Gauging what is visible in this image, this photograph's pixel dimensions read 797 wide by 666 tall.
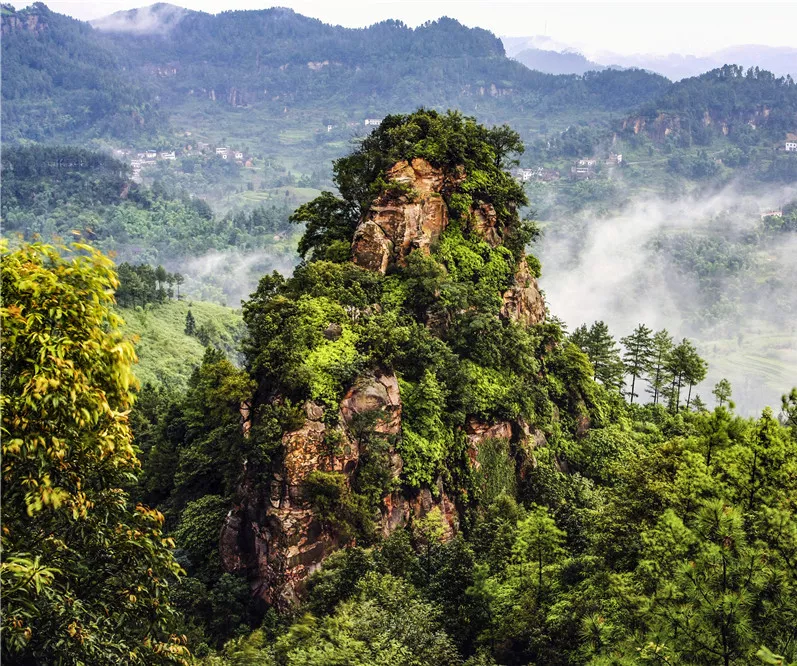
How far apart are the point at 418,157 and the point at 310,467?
13751 millimetres

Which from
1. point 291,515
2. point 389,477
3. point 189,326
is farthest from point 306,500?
point 189,326

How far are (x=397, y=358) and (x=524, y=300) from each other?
8.59 metres

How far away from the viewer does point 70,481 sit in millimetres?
6859

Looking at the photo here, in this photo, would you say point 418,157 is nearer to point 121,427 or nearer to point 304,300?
point 304,300

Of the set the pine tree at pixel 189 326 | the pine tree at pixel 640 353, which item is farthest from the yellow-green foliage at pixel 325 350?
the pine tree at pixel 189 326

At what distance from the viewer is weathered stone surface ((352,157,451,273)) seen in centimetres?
2591

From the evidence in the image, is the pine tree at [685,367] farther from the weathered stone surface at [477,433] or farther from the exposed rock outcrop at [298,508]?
the exposed rock outcrop at [298,508]

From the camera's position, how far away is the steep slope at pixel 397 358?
63.0ft

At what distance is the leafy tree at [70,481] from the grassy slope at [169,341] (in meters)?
42.0

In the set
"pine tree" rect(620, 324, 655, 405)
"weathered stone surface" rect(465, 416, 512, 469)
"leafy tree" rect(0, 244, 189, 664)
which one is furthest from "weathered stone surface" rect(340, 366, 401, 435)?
"pine tree" rect(620, 324, 655, 405)

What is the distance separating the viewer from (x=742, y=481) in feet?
45.9

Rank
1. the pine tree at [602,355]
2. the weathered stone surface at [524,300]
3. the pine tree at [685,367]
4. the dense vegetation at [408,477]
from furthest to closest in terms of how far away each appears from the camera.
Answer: the pine tree at [602,355] → the pine tree at [685,367] → the weathered stone surface at [524,300] → the dense vegetation at [408,477]

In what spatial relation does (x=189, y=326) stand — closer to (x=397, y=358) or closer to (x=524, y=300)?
(x=524, y=300)

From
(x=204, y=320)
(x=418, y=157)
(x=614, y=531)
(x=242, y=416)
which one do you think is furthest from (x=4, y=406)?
(x=204, y=320)
